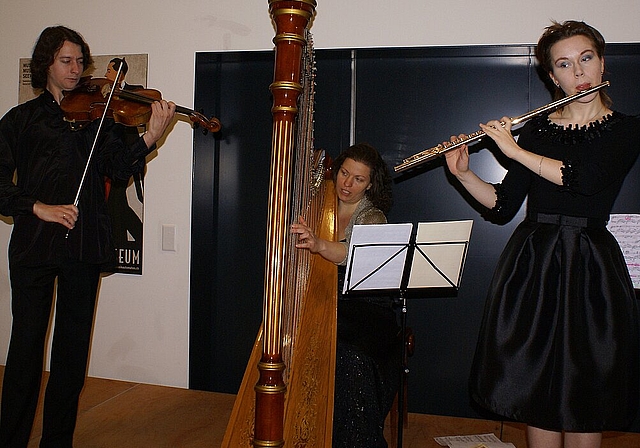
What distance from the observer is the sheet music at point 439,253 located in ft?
6.98

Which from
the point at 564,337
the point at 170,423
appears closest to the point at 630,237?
the point at 564,337

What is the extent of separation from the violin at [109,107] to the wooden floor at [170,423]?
4.49ft

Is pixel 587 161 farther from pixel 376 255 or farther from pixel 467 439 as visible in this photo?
pixel 467 439

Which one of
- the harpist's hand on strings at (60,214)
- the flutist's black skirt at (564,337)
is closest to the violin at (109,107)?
the harpist's hand on strings at (60,214)

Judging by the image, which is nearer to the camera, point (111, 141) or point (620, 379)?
point (620, 379)

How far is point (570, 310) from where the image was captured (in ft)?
5.92

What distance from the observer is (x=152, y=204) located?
3562 millimetres

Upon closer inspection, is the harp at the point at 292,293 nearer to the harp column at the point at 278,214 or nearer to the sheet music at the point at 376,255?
the harp column at the point at 278,214

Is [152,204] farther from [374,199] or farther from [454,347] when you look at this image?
[454,347]

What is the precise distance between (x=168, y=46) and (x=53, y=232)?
4.91 feet

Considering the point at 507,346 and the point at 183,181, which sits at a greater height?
the point at 183,181

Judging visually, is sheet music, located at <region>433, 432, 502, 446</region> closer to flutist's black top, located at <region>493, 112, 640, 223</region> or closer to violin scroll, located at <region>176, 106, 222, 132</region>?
flutist's black top, located at <region>493, 112, 640, 223</region>

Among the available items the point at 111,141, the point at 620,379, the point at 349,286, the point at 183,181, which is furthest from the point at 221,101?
the point at 620,379

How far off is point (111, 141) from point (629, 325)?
1.88 m
